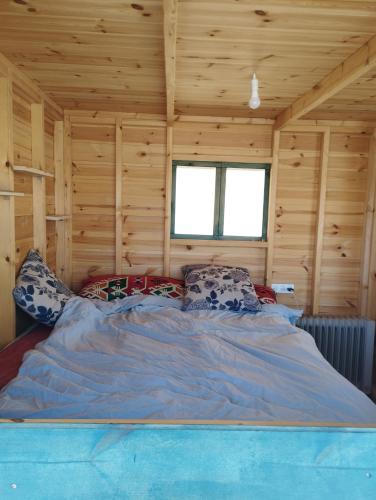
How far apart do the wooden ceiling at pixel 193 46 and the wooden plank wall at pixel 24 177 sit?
124 mm

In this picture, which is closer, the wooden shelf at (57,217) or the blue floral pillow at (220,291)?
the blue floral pillow at (220,291)

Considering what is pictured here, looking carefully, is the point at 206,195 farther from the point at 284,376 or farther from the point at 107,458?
the point at 107,458

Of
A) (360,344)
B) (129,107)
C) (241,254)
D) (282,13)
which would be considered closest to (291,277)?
(241,254)

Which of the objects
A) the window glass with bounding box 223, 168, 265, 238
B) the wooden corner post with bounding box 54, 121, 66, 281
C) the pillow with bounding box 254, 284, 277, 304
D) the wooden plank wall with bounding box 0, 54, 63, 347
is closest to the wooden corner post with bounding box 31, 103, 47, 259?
the wooden plank wall with bounding box 0, 54, 63, 347

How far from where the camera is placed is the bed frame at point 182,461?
0.70 m

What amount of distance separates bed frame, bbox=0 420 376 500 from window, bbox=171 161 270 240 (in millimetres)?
2572

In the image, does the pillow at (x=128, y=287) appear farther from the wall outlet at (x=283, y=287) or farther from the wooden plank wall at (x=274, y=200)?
the wall outlet at (x=283, y=287)

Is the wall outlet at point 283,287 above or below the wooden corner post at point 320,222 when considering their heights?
below

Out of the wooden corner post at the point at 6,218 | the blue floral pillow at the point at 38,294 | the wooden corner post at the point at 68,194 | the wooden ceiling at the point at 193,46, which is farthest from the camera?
the wooden corner post at the point at 68,194

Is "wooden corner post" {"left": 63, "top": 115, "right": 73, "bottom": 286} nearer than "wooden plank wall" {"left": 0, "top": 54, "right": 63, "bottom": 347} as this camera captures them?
No

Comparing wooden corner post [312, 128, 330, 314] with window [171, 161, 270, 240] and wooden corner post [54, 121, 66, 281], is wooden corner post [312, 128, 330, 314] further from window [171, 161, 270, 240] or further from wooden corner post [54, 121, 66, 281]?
wooden corner post [54, 121, 66, 281]

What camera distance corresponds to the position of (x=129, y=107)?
2932 mm

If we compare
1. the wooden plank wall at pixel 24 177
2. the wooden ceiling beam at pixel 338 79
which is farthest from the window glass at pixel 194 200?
the wooden plank wall at pixel 24 177

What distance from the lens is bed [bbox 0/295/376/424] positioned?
4.36 ft
